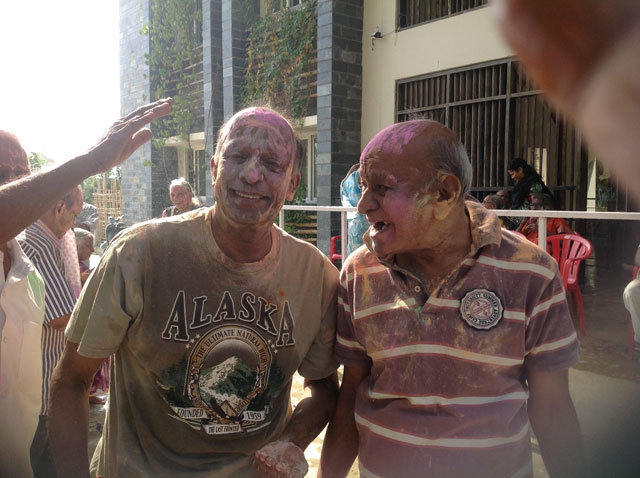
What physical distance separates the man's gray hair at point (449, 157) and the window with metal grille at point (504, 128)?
5847mm

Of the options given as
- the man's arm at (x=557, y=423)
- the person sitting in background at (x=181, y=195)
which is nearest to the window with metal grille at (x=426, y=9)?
the person sitting in background at (x=181, y=195)

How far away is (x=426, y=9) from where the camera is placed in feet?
27.0

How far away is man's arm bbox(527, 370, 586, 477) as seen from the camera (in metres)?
1.62

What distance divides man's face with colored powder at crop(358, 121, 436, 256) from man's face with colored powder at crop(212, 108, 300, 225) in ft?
1.17

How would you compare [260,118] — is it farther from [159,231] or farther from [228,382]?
[228,382]

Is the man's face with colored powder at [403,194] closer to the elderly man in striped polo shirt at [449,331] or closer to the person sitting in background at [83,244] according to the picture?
the elderly man in striped polo shirt at [449,331]

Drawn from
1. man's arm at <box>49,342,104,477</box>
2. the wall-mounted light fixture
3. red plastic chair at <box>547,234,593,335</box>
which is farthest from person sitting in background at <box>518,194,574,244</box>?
man's arm at <box>49,342,104,477</box>

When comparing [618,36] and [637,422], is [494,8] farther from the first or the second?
[637,422]

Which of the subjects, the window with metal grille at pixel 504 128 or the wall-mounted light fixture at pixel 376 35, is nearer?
the window with metal grille at pixel 504 128

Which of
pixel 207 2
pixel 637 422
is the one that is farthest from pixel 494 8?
pixel 207 2

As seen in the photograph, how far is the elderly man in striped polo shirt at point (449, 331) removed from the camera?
1597mm

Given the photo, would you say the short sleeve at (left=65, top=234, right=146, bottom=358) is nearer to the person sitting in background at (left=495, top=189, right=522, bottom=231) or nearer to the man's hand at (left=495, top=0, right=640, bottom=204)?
the man's hand at (left=495, top=0, right=640, bottom=204)

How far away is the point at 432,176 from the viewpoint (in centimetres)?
171

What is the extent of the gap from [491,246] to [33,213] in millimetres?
1417
